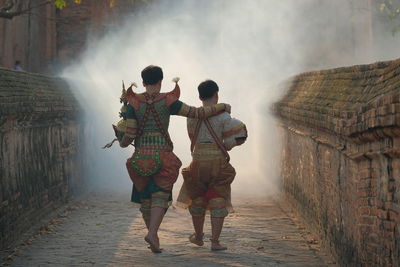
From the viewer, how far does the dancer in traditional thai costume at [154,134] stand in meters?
7.69

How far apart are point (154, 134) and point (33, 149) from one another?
2573 mm

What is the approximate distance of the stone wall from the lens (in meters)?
8.21

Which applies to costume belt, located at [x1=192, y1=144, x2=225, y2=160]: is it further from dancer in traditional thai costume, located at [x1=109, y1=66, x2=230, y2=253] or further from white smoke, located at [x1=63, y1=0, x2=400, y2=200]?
white smoke, located at [x1=63, y1=0, x2=400, y2=200]

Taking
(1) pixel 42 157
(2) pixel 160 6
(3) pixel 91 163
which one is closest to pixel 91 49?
(2) pixel 160 6

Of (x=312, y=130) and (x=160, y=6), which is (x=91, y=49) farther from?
(x=312, y=130)

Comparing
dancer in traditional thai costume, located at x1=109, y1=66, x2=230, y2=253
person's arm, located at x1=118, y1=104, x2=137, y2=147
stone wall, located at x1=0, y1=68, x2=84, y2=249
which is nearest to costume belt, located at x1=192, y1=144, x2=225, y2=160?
dancer in traditional thai costume, located at x1=109, y1=66, x2=230, y2=253

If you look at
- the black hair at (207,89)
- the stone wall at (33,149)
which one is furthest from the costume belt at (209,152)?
the stone wall at (33,149)

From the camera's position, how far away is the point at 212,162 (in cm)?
773

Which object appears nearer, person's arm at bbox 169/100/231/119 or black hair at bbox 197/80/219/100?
person's arm at bbox 169/100/231/119

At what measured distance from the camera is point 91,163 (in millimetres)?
15273

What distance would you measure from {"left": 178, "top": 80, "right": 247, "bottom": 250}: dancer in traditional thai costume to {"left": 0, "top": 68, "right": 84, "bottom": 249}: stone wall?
5.98 feet

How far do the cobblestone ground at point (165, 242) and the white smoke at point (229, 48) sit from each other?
9.59m

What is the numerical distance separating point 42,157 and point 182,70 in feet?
58.3

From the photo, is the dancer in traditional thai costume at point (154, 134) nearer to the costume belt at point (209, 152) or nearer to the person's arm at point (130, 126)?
the person's arm at point (130, 126)
